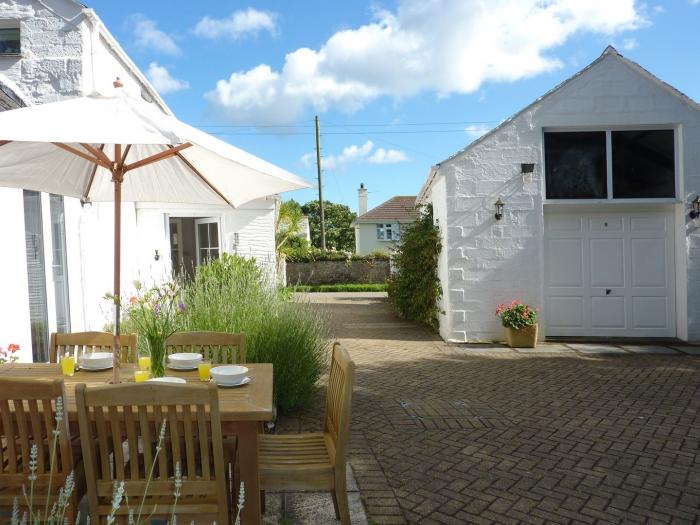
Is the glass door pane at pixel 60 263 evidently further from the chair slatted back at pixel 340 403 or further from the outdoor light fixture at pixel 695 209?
the outdoor light fixture at pixel 695 209

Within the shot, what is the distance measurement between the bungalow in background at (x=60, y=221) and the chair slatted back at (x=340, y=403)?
2.16 meters

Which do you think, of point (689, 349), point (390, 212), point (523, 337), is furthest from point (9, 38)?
point (390, 212)

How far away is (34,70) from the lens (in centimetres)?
903

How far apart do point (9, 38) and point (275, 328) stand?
24.8 feet

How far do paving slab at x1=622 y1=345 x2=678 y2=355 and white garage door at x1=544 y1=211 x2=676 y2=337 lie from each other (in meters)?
0.61

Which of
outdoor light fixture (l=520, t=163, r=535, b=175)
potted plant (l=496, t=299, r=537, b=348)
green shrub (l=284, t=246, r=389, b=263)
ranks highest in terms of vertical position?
outdoor light fixture (l=520, t=163, r=535, b=175)

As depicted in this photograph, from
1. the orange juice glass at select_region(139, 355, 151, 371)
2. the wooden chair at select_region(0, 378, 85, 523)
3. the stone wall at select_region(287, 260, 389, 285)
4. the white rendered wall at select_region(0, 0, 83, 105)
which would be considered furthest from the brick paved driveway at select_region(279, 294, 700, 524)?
the stone wall at select_region(287, 260, 389, 285)

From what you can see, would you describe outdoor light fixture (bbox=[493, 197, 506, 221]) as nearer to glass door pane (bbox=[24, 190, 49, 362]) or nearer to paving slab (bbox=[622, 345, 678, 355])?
paving slab (bbox=[622, 345, 678, 355])

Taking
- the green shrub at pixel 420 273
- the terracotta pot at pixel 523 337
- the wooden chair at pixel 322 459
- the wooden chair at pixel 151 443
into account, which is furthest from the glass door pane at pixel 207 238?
the wooden chair at pixel 151 443

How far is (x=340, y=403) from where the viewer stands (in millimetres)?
3047

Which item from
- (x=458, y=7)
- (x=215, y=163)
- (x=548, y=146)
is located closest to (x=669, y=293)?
(x=548, y=146)

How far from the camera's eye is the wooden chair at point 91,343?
14.3ft

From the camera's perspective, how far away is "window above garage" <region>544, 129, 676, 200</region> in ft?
32.1

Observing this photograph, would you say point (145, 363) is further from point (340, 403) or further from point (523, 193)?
point (523, 193)
